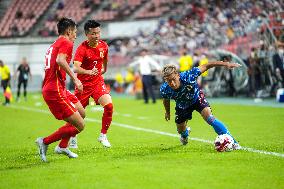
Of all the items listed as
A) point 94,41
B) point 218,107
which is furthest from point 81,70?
point 218,107

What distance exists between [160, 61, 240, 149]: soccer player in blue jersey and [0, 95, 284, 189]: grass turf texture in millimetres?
499

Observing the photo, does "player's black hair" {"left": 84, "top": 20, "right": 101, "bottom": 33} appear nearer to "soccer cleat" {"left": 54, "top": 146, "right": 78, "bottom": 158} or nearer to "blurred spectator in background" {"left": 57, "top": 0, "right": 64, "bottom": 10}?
"soccer cleat" {"left": 54, "top": 146, "right": 78, "bottom": 158}

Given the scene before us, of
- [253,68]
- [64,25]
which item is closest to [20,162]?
[64,25]

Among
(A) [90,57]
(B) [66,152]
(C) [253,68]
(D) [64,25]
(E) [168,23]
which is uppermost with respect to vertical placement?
(E) [168,23]

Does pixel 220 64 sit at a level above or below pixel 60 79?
above

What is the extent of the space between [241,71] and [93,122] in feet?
40.4

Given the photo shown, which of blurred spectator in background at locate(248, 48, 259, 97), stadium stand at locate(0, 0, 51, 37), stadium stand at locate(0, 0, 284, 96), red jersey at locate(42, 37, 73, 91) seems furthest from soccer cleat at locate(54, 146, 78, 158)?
stadium stand at locate(0, 0, 51, 37)

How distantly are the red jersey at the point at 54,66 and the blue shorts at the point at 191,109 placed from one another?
2407 millimetres

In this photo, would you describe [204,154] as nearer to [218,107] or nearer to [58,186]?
[58,186]

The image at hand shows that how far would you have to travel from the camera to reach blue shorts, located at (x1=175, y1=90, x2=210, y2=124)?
1216cm

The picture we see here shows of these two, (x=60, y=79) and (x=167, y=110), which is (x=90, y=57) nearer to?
(x=167, y=110)

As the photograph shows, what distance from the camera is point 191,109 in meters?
12.3

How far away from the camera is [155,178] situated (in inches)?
345

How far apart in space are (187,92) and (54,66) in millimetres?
2382
